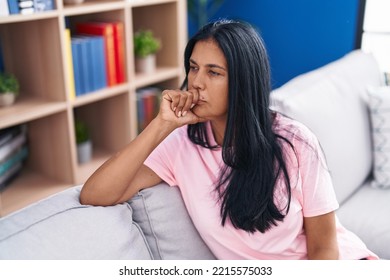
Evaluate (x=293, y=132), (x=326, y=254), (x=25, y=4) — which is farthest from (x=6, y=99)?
(x=326, y=254)

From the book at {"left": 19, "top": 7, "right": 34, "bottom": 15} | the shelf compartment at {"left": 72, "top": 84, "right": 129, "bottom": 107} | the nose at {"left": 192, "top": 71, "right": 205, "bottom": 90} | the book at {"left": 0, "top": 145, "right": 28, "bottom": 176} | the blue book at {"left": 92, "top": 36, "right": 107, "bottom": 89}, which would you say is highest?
the book at {"left": 19, "top": 7, "right": 34, "bottom": 15}

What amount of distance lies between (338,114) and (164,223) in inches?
31.3

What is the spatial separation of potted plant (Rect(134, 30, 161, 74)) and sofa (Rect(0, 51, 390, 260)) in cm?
84

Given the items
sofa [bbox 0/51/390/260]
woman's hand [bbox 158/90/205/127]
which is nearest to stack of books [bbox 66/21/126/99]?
sofa [bbox 0/51/390/260]

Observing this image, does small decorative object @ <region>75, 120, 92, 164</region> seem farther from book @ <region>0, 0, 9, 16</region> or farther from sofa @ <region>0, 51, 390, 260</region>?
sofa @ <region>0, 51, 390, 260</region>

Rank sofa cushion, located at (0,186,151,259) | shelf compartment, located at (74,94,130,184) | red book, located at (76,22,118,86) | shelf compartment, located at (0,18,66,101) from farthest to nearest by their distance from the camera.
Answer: shelf compartment, located at (74,94,130,184), red book, located at (76,22,118,86), shelf compartment, located at (0,18,66,101), sofa cushion, located at (0,186,151,259)

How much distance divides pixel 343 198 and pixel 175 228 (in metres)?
0.75

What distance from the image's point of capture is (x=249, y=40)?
3.21 ft

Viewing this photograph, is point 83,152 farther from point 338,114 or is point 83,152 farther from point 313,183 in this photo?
point 313,183

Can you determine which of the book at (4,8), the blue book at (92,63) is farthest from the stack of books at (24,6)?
the blue book at (92,63)

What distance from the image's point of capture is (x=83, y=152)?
213 cm

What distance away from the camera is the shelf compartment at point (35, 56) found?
1.81 metres

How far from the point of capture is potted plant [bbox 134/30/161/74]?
7.29 ft

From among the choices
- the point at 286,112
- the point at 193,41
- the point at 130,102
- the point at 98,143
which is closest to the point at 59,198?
the point at 193,41
